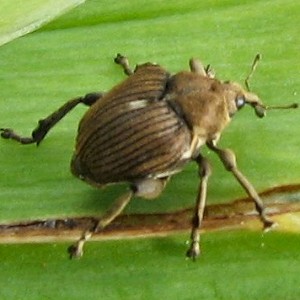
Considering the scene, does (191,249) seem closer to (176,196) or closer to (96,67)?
(176,196)

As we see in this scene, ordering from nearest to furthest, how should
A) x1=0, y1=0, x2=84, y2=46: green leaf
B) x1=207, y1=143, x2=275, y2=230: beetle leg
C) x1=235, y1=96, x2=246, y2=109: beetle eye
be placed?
x1=207, y1=143, x2=275, y2=230: beetle leg < x1=235, y1=96, x2=246, y2=109: beetle eye < x1=0, y1=0, x2=84, y2=46: green leaf

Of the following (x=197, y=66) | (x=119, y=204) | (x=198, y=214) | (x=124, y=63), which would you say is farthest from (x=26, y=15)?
(x=198, y=214)

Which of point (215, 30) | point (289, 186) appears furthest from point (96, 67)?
point (289, 186)

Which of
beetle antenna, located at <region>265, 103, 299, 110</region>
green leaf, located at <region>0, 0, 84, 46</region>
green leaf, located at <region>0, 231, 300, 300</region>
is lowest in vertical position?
green leaf, located at <region>0, 231, 300, 300</region>

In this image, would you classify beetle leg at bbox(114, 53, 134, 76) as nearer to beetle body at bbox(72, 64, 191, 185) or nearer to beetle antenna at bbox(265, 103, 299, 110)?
beetle body at bbox(72, 64, 191, 185)

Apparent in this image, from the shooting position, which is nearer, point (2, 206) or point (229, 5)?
point (2, 206)

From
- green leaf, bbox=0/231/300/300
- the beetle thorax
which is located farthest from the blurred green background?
the beetle thorax
